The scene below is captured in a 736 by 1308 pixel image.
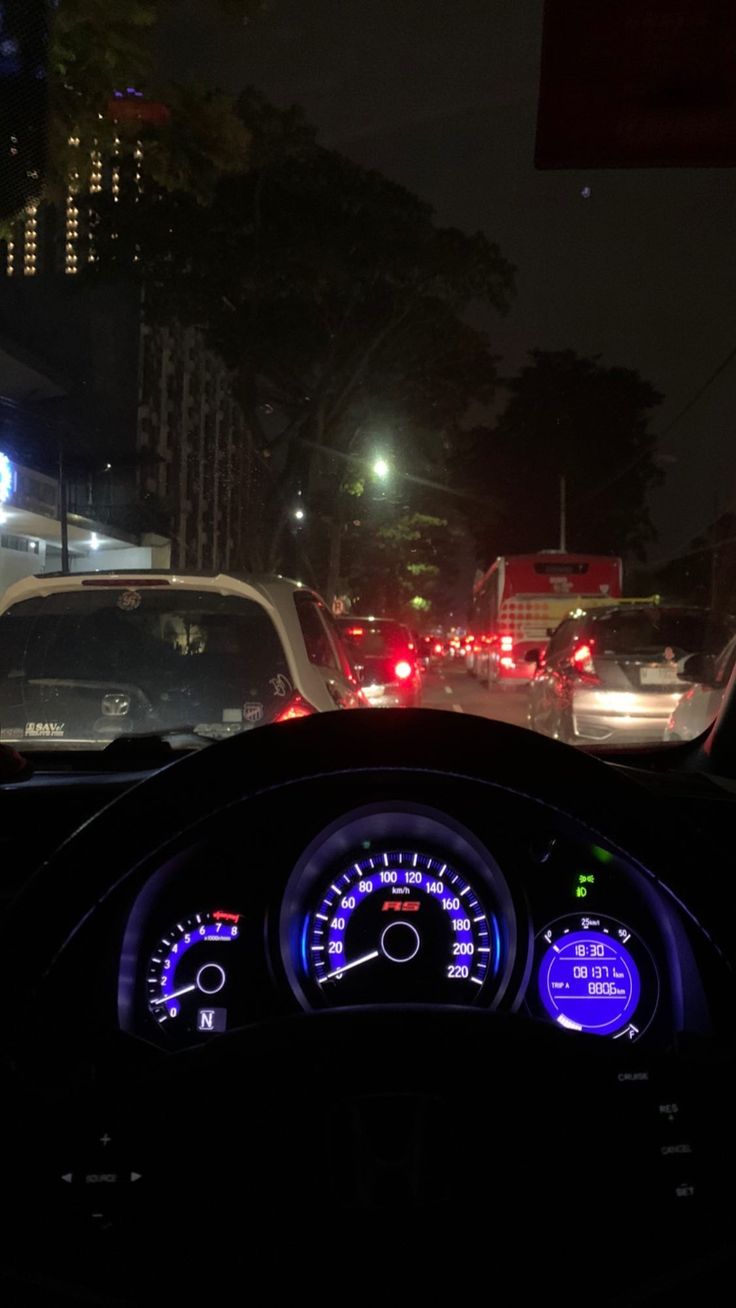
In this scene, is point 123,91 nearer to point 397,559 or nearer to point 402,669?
point 402,669

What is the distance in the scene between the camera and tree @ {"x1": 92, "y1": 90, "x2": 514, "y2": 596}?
27.1 meters

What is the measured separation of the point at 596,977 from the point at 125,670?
4.10 metres

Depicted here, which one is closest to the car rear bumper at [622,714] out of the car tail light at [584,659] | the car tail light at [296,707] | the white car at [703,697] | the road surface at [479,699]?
the car tail light at [584,659]

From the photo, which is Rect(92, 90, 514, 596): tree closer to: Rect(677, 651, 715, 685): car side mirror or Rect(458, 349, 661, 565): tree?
Rect(677, 651, 715, 685): car side mirror

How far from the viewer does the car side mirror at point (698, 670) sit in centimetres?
620

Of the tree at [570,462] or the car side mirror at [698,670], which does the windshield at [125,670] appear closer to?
the car side mirror at [698,670]

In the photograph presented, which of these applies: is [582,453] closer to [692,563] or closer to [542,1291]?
[692,563]

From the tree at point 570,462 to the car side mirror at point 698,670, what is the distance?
5189 centimetres

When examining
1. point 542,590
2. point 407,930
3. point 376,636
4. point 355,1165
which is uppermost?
point 542,590

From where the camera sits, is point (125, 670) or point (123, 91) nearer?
point (125, 670)

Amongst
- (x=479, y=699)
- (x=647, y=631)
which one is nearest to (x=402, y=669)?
(x=647, y=631)

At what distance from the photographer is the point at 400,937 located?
90.7 inches

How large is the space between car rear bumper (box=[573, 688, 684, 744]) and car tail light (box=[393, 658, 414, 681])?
13.7ft

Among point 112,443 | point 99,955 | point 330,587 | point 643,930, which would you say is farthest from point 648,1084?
point 112,443
